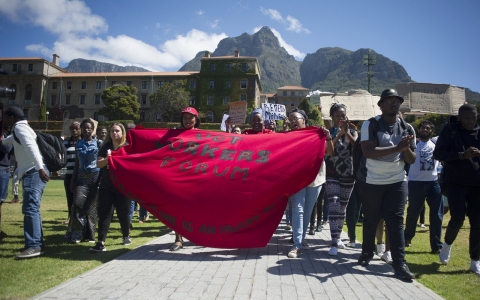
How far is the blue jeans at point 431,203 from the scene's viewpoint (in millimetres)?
6375

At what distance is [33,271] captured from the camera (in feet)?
15.2

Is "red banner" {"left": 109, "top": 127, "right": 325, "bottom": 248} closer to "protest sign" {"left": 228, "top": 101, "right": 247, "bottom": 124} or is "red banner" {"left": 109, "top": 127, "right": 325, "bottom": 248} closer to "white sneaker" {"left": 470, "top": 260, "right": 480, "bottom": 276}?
"white sneaker" {"left": 470, "top": 260, "right": 480, "bottom": 276}

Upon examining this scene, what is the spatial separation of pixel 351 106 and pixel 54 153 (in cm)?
674

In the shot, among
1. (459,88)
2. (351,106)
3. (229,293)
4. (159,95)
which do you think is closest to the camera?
(229,293)

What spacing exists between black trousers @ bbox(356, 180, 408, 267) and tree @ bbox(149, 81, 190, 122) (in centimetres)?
5993

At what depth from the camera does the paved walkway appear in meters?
3.82

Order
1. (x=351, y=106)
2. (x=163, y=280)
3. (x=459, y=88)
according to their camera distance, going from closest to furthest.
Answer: (x=163, y=280), (x=459, y=88), (x=351, y=106)

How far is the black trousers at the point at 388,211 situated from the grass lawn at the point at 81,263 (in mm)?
510

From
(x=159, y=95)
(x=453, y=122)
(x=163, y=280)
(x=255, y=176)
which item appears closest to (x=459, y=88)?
(x=453, y=122)

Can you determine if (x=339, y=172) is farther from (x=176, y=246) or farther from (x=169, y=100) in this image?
(x=169, y=100)

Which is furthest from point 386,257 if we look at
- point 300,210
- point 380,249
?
point 300,210

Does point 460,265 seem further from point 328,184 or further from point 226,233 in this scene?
point 226,233

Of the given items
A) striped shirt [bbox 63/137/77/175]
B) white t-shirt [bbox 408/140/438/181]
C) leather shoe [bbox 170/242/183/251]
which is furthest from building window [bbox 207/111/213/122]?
leather shoe [bbox 170/242/183/251]

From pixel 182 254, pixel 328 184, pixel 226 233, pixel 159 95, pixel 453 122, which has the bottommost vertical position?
pixel 182 254
